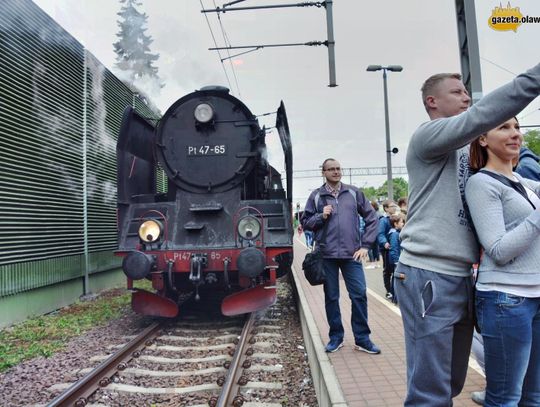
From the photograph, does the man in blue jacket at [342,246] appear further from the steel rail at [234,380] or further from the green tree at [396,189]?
the green tree at [396,189]

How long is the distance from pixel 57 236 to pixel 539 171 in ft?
24.1

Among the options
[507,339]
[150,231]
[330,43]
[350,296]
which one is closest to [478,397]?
[350,296]

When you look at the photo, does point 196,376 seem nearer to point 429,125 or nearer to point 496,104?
point 429,125

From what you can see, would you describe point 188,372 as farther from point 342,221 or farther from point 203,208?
point 203,208

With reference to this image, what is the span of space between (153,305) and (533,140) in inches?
1486

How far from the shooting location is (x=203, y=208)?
20.7 feet

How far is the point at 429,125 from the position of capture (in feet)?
5.82

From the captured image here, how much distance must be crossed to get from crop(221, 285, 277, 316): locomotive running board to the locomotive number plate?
2166 millimetres

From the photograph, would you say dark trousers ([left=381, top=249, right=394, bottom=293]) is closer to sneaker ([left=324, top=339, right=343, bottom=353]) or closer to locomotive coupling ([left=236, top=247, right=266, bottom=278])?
locomotive coupling ([left=236, top=247, right=266, bottom=278])

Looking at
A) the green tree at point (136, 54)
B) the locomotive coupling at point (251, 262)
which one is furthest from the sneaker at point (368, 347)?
the green tree at point (136, 54)

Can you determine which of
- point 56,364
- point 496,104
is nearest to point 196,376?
point 56,364

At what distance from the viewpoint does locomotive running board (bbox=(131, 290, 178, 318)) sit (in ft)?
18.7

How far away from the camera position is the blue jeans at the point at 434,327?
176cm

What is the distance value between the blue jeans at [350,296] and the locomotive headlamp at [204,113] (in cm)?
332
